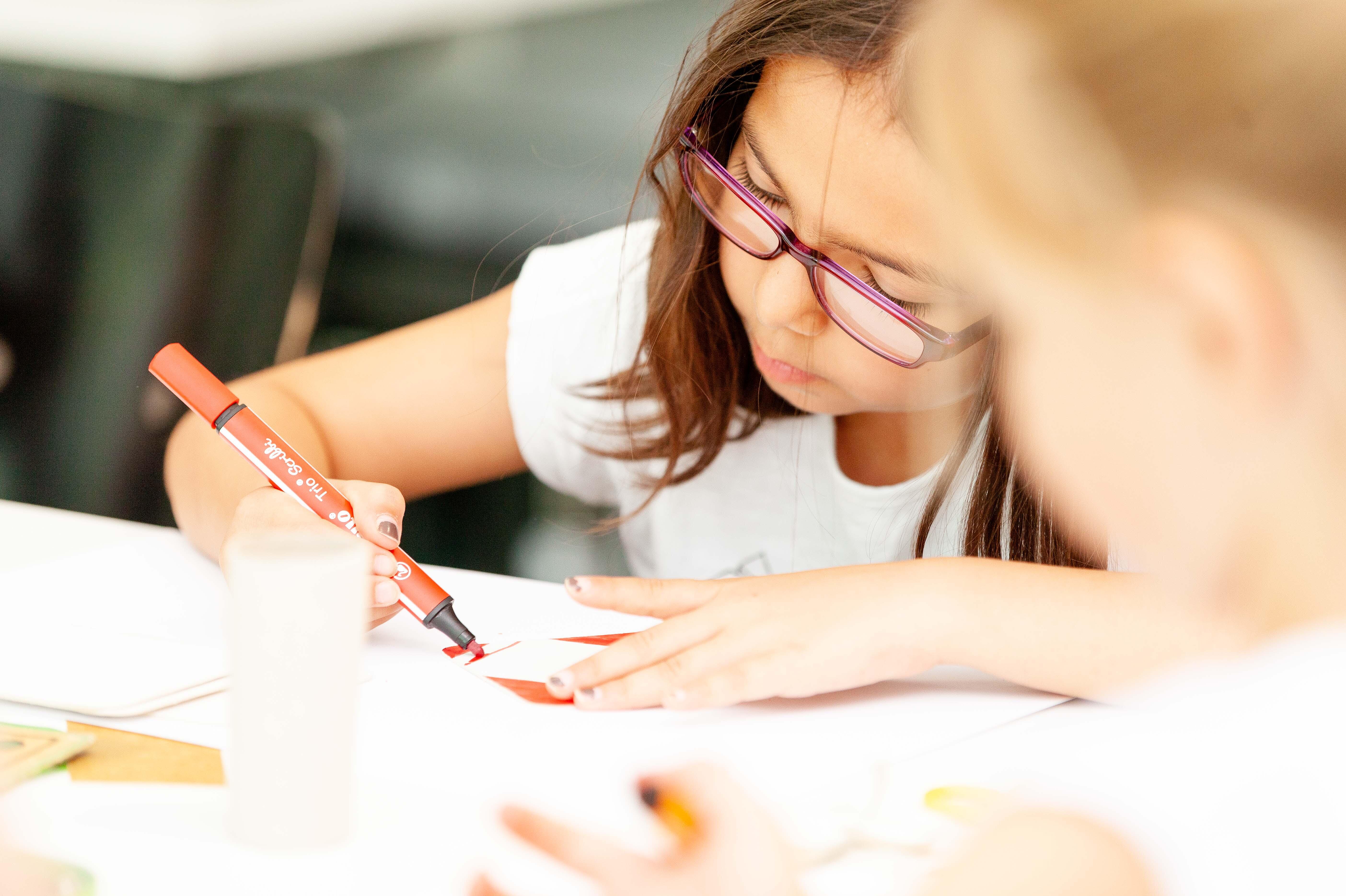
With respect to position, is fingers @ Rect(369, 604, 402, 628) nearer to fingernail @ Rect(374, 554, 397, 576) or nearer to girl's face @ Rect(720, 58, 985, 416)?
fingernail @ Rect(374, 554, 397, 576)

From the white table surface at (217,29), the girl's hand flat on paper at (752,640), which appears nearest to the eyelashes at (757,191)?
the girl's hand flat on paper at (752,640)

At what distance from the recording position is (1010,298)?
438 millimetres

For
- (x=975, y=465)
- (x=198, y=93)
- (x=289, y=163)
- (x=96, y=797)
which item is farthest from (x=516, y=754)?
(x=198, y=93)

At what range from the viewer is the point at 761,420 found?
908 millimetres

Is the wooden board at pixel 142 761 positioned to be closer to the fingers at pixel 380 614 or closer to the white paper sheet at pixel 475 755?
the white paper sheet at pixel 475 755

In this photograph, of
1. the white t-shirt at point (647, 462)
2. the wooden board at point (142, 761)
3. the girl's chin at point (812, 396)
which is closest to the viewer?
the wooden board at point (142, 761)

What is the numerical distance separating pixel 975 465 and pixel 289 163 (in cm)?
73

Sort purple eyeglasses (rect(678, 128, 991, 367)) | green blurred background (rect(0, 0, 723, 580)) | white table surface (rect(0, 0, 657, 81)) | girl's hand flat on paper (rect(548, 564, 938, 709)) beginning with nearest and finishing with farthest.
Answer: girl's hand flat on paper (rect(548, 564, 938, 709)), purple eyeglasses (rect(678, 128, 991, 367)), green blurred background (rect(0, 0, 723, 580)), white table surface (rect(0, 0, 657, 81))

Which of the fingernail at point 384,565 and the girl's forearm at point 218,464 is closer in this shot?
the fingernail at point 384,565

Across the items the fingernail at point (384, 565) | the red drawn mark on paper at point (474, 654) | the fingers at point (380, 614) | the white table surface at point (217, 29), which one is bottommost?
the red drawn mark on paper at point (474, 654)

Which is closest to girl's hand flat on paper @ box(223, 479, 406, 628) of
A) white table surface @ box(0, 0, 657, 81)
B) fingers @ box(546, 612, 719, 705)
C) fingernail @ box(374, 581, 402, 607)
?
fingernail @ box(374, 581, 402, 607)

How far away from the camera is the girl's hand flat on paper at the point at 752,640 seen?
53 centimetres

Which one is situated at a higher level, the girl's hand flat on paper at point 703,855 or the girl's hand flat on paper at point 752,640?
the girl's hand flat on paper at point 752,640

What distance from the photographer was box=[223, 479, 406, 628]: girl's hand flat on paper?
572 millimetres
